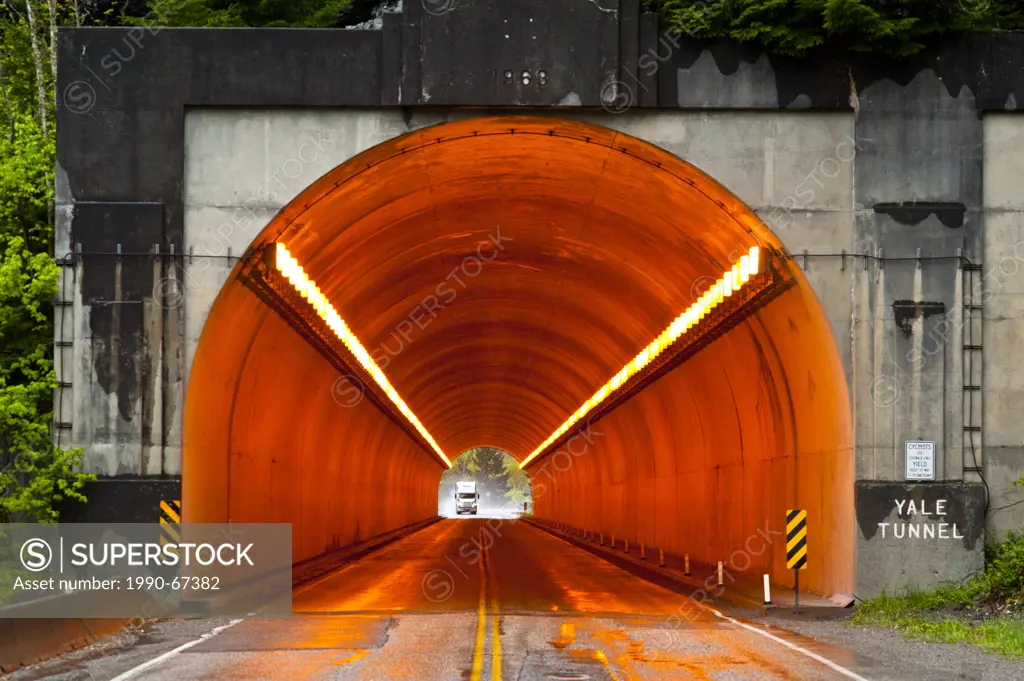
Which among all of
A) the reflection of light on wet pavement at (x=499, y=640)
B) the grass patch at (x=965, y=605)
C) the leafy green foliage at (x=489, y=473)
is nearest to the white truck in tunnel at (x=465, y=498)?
the leafy green foliage at (x=489, y=473)

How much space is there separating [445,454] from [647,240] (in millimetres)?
60087

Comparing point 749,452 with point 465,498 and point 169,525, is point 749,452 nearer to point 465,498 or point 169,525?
point 169,525

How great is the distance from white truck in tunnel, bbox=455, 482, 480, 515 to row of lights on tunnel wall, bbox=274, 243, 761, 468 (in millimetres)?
74333

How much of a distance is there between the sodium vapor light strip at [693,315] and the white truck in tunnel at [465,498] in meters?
75.4

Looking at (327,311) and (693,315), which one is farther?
(327,311)

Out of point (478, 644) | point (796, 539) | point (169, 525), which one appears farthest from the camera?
point (796, 539)

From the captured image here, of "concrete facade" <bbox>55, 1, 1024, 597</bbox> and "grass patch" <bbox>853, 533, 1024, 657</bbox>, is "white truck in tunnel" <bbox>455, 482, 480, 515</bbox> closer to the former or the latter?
"concrete facade" <bbox>55, 1, 1024, 597</bbox>

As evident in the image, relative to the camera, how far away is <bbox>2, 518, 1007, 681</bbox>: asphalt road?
14523 millimetres

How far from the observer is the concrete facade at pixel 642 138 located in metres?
21.6

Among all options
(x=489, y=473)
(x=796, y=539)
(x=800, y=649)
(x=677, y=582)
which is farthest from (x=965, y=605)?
(x=489, y=473)

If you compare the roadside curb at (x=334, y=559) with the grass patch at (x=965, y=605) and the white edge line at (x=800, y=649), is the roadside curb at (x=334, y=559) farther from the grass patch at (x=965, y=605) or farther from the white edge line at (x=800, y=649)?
the grass patch at (x=965, y=605)

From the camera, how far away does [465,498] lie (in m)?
120

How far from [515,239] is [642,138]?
8873mm

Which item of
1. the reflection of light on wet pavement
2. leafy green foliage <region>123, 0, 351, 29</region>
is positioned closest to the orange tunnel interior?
the reflection of light on wet pavement
